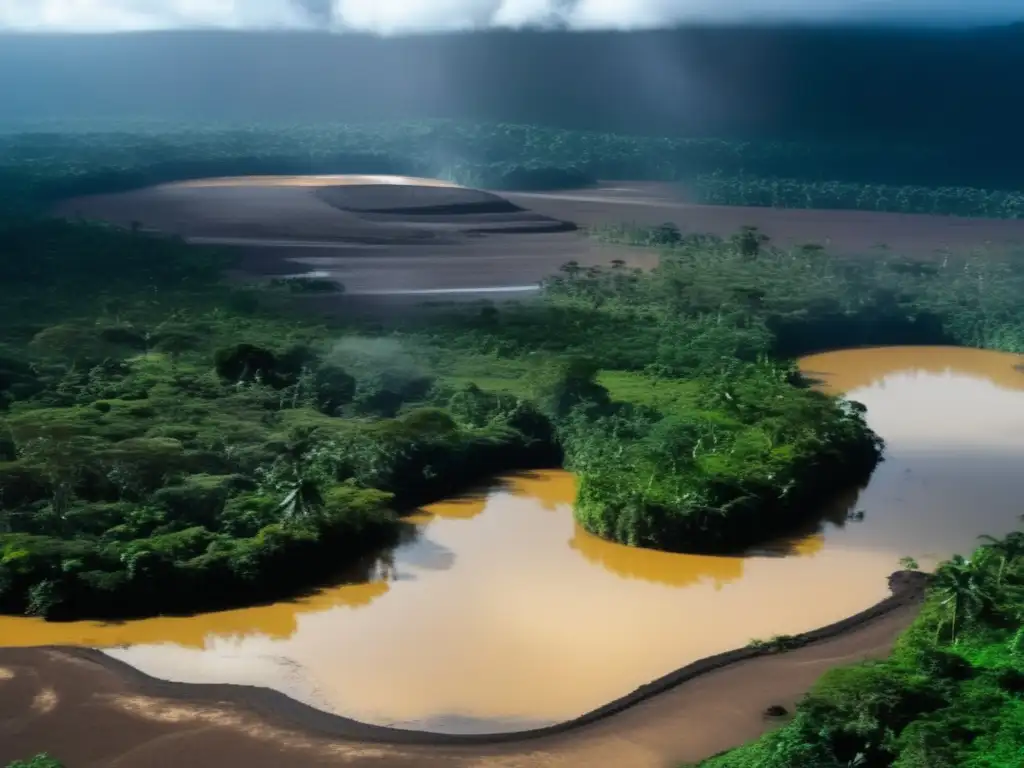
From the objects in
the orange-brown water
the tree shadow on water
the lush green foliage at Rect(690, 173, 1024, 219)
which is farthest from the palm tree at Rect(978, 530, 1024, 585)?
the lush green foliage at Rect(690, 173, 1024, 219)

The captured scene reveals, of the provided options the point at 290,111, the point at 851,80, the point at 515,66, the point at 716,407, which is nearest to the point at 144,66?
the point at 290,111

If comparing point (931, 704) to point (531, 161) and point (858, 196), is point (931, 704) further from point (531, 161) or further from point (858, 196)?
point (531, 161)

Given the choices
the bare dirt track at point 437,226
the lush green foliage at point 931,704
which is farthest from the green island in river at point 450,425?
the bare dirt track at point 437,226

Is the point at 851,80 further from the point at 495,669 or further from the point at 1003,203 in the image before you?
the point at 495,669

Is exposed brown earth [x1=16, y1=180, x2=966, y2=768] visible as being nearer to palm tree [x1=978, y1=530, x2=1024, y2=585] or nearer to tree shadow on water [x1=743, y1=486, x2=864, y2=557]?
palm tree [x1=978, y1=530, x2=1024, y2=585]

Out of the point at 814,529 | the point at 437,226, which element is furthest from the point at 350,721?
→ the point at 437,226

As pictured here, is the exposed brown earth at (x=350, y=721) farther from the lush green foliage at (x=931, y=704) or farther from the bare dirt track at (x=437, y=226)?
the bare dirt track at (x=437, y=226)
